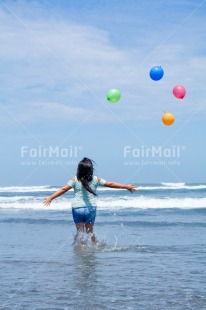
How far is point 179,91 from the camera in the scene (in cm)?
1091

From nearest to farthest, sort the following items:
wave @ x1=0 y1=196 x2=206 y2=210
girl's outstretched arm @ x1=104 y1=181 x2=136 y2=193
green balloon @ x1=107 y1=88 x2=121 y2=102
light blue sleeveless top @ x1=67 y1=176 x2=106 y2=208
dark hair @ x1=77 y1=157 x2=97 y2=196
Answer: girl's outstretched arm @ x1=104 y1=181 x2=136 y2=193 → dark hair @ x1=77 y1=157 x2=97 y2=196 → light blue sleeveless top @ x1=67 y1=176 x2=106 y2=208 → green balloon @ x1=107 y1=88 x2=121 y2=102 → wave @ x1=0 y1=196 x2=206 y2=210

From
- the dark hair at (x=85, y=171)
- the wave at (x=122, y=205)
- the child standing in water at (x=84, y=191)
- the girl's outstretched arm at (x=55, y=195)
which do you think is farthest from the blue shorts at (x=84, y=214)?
the wave at (x=122, y=205)

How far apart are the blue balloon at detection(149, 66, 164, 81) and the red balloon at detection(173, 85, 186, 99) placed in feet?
2.01

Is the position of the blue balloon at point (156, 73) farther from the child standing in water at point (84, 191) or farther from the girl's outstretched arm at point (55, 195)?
the girl's outstretched arm at point (55, 195)

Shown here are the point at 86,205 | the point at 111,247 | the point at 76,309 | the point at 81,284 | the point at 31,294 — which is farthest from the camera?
the point at 111,247

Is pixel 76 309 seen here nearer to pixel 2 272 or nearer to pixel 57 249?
pixel 2 272

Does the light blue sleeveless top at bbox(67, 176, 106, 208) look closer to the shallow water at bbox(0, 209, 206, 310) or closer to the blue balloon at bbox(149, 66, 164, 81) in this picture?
the shallow water at bbox(0, 209, 206, 310)

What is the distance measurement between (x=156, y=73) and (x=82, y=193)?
12.8 ft

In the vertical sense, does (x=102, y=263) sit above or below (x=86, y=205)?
below

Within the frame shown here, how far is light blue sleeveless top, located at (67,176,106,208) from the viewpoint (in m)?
7.71

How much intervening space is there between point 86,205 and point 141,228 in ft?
13.8

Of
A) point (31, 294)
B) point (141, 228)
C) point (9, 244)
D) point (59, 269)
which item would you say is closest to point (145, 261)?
point (59, 269)

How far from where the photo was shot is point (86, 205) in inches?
306

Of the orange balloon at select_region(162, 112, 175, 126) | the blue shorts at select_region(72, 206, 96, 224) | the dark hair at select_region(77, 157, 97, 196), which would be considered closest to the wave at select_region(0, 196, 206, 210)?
the orange balloon at select_region(162, 112, 175, 126)
